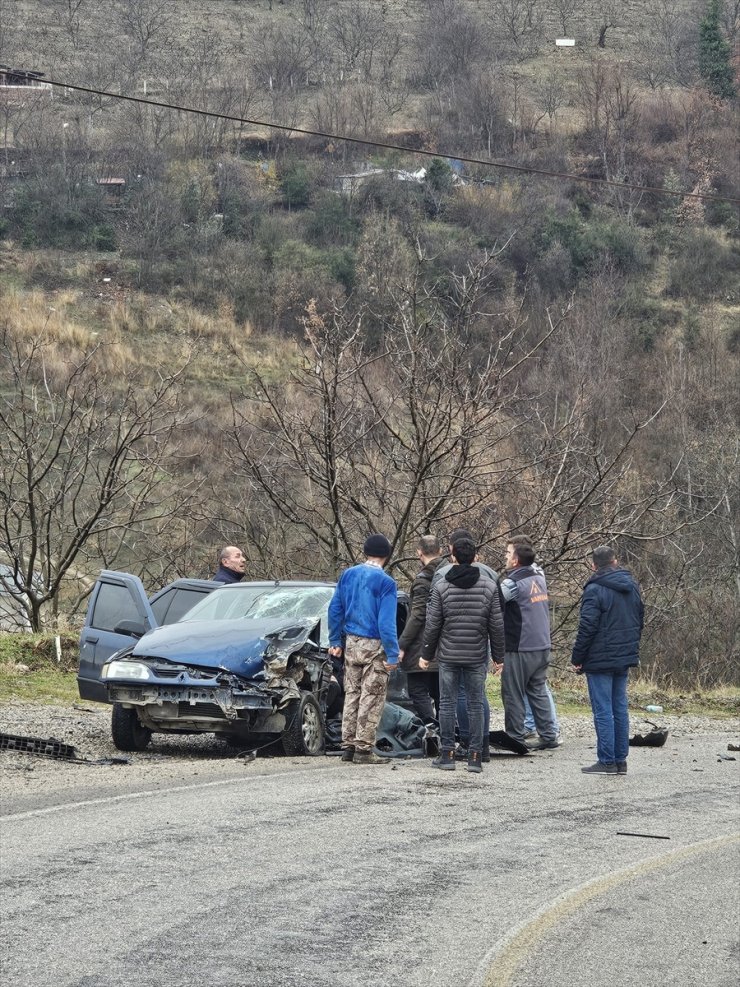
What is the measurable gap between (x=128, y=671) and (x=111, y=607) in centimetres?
200

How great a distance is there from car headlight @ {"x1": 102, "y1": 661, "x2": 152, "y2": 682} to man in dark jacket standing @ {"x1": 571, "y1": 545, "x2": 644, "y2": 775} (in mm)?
3651

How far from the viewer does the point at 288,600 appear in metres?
13.5

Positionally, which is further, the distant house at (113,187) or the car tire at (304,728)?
the distant house at (113,187)

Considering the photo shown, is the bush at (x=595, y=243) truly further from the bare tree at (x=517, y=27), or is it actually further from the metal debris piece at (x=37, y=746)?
the metal debris piece at (x=37, y=746)

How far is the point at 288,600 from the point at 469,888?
5738mm

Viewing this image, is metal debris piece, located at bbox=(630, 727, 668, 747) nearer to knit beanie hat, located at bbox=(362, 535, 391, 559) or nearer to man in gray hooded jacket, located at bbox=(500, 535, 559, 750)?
man in gray hooded jacket, located at bbox=(500, 535, 559, 750)

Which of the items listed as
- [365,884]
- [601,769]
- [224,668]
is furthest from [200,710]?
[365,884]

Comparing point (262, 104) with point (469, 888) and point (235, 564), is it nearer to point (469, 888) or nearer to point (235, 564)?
point (235, 564)

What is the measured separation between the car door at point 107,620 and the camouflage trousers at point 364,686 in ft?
6.75

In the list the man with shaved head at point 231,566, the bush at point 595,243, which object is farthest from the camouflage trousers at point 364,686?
the bush at point 595,243

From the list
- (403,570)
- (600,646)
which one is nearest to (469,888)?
(600,646)

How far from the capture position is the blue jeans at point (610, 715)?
42.1ft

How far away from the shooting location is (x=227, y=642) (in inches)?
488

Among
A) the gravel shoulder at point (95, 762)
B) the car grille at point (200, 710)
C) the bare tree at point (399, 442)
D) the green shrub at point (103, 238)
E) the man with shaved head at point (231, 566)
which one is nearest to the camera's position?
the gravel shoulder at point (95, 762)
